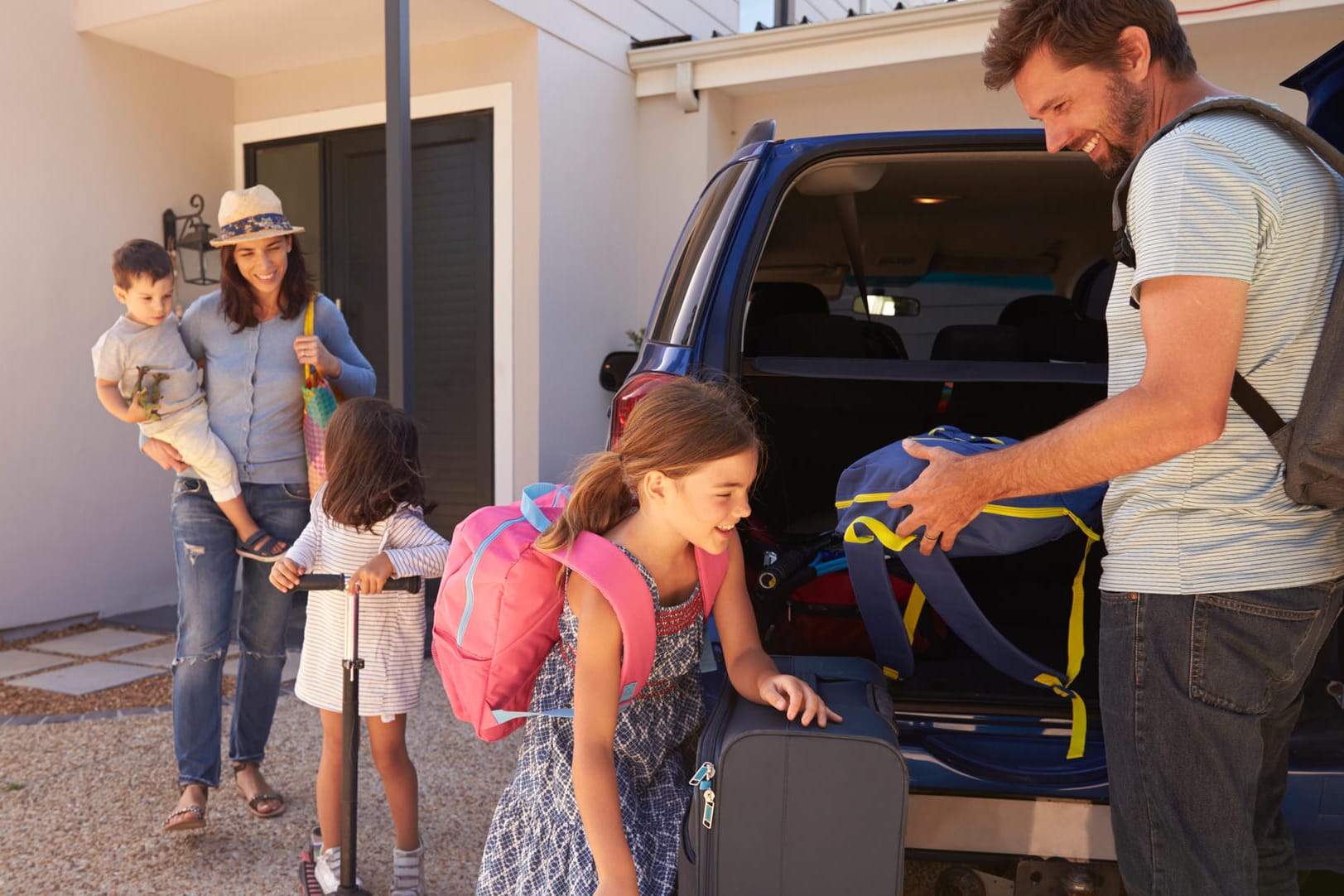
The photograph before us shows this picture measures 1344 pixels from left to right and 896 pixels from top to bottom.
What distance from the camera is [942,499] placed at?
171 cm

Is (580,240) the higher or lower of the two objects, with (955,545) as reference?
higher

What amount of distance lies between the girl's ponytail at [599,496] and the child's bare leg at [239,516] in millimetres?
1568

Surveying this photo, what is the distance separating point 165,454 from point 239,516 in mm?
289

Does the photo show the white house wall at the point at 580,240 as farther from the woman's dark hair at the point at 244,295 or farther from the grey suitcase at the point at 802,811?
the grey suitcase at the point at 802,811

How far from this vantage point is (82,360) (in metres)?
6.17

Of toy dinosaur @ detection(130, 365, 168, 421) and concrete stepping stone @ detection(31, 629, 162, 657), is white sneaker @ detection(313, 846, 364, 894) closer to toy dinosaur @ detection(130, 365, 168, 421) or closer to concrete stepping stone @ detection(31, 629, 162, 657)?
toy dinosaur @ detection(130, 365, 168, 421)

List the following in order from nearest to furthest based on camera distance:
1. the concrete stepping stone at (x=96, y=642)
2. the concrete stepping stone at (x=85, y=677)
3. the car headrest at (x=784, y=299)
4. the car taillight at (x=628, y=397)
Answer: the car taillight at (x=628, y=397) < the car headrest at (x=784, y=299) < the concrete stepping stone at (x=85, y=677) < the concrete stepping stone at (x=96, y=642)

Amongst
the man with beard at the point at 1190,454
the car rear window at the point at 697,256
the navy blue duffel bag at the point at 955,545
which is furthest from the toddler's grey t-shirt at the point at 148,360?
the man with beard at the point at 1190,454

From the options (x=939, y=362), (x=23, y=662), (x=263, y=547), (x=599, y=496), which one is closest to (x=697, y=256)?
(x=939, y=362)

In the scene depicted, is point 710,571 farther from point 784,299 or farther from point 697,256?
point 784,299

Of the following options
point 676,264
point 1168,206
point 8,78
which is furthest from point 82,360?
point 1168,206

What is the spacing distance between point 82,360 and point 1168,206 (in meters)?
6.19

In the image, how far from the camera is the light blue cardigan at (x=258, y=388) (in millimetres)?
3289

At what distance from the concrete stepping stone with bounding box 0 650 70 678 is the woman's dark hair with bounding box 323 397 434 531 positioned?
11.6ft
